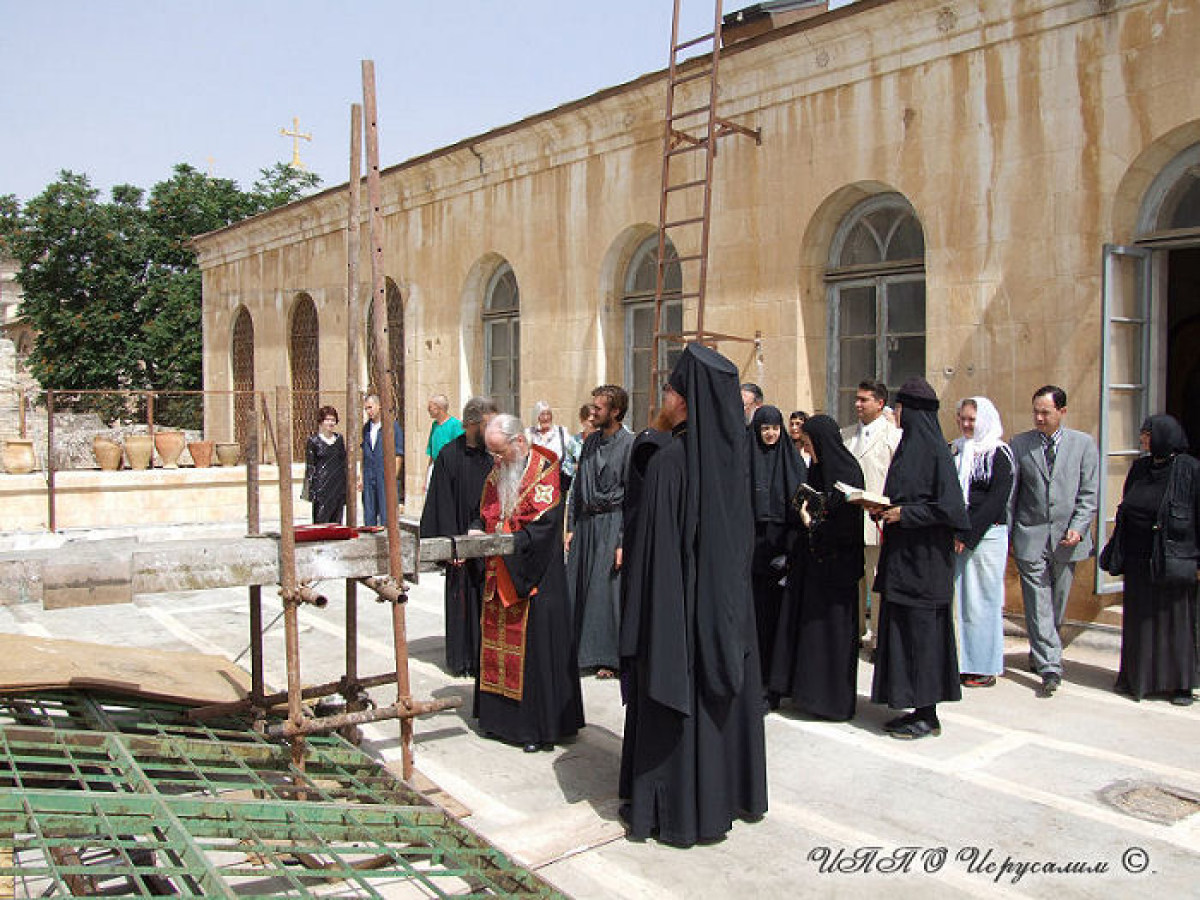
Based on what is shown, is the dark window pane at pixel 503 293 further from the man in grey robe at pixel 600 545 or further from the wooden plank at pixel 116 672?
the wooden plank at pixel 116 672

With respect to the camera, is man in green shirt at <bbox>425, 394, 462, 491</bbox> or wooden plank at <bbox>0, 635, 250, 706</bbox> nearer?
wooden plank at <bbox>0, 635, 250, 706</bbox>

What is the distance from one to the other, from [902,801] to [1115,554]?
2.51 meters

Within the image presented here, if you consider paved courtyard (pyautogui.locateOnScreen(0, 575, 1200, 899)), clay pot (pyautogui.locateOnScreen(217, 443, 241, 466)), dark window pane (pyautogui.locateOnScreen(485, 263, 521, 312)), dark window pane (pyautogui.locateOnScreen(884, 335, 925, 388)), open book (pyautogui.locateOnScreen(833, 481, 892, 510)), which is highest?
dark window pane (pyautogui.locateOnScreen(485, 263, 521, 312))

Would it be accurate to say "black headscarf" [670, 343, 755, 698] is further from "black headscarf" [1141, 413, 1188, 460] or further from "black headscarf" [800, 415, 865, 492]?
"black headscarf" [1141, 413, 1188, 460]

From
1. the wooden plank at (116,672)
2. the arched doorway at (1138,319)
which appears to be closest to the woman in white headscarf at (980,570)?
the arched doorway at (1138,319)

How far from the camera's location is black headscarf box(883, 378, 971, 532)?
5160 millimetres

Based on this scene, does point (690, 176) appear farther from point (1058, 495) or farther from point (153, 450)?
point (153, 450)

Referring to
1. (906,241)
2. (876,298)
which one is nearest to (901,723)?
(876,298)

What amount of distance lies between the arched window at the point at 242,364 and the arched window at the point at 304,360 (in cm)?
210

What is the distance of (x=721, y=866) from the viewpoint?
3.83 meters

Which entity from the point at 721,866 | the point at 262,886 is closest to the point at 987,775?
the point at 721,866

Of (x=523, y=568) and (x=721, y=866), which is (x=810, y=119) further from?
(x=721, y=866)

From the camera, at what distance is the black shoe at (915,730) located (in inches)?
207

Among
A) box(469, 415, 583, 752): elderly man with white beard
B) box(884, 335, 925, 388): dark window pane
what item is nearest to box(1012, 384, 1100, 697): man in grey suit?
box(884, 335, 925, 388): dark window pane
